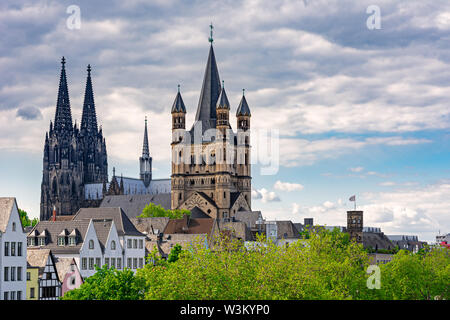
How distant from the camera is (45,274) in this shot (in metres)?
83.8

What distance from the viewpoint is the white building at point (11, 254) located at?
253ft

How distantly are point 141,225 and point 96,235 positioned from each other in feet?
207

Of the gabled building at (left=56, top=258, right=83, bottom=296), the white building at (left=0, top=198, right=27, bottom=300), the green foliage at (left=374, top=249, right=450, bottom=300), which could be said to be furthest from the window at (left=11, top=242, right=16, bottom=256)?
the green foliage at (left=374, top=249, right=450, bottom=300)

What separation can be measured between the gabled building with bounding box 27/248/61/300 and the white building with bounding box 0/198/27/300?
7.35 feet

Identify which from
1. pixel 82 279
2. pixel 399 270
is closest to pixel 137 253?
pixel 82 279

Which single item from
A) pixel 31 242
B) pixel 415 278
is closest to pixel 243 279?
pixel 415 278

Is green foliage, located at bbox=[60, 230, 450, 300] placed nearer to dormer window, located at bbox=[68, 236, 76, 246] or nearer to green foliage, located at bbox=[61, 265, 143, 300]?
green foliage, located at bbox=[61, 265, 143, 300]

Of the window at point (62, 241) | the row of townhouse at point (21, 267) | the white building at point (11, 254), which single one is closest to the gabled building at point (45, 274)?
the row of townhouse at point (21, 267)

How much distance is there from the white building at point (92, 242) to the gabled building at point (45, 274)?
8.04 m

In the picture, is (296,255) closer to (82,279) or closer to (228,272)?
(228,272)

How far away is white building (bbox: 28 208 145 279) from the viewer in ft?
310

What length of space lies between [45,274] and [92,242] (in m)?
13.2

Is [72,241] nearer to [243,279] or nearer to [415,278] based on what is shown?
[243,279]

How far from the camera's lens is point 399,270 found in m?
92.2
